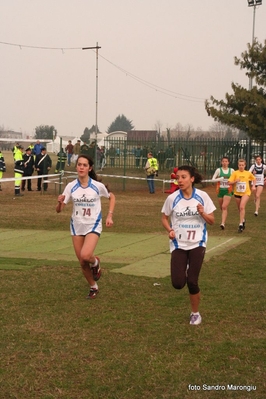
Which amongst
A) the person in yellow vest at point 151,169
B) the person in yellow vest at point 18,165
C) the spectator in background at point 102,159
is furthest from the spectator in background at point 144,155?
the person in yellow vest at point 18,165

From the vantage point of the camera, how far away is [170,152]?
3434 centimetres

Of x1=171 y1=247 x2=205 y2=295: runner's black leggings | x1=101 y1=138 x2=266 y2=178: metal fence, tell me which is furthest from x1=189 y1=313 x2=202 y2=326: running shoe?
x1=101 y1=138 x2=266 y2=178: metal fence

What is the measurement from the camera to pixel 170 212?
7.66 meters

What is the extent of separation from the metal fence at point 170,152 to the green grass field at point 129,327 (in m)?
19.5

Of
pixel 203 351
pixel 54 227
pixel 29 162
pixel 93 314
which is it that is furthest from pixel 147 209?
pixel 203 351

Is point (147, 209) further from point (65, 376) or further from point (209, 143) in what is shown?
point (65, 376)

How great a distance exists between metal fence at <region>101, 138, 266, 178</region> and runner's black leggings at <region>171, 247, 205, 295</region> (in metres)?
25.6

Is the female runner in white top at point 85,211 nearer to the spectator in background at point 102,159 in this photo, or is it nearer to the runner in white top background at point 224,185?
the runner in white top background at point 224,185

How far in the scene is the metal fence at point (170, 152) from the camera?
1319 inches

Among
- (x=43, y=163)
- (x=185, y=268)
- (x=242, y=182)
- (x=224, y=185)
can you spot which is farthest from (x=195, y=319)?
(x=43, y=163)

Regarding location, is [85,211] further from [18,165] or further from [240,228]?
[18,165]

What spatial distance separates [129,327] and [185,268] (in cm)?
90

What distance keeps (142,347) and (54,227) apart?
37.8ft

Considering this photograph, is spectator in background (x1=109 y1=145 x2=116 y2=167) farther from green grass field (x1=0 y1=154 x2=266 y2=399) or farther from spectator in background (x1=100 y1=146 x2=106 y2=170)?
green grass field (x1=0 y1=154 x2=266 y2=399)
